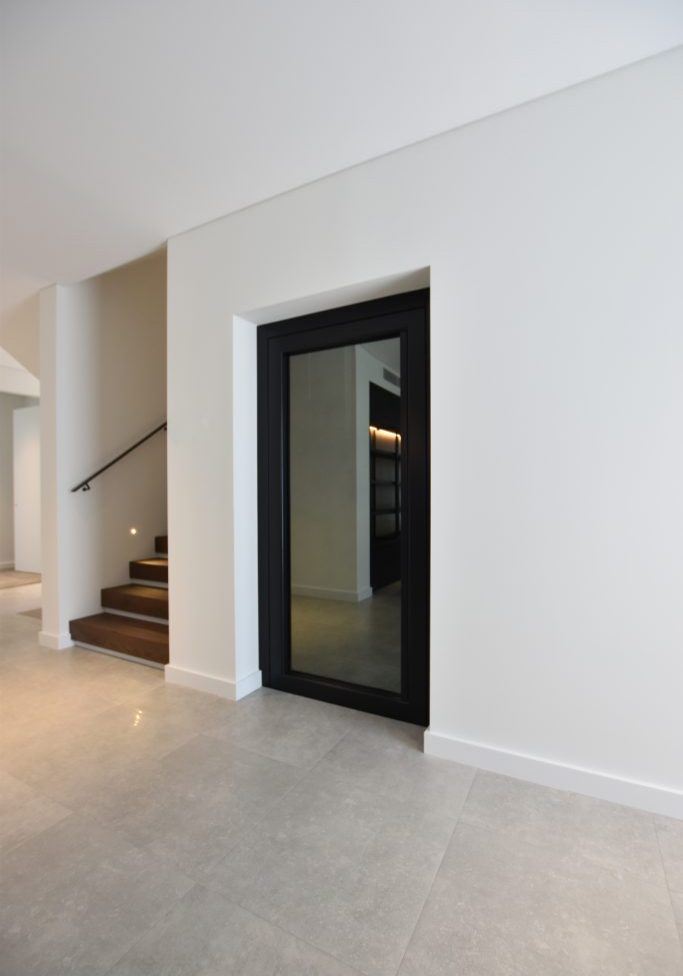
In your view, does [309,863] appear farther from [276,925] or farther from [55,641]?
[55,641]

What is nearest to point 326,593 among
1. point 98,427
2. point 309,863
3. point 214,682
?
point 214,682

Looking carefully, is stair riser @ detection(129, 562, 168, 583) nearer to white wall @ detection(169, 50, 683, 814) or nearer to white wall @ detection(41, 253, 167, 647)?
white wall @ detection(41, 253, 167, 647)

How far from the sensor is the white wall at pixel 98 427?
376 cm

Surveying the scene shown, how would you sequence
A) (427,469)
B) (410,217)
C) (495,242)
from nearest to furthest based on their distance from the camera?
(495,242), (410,217), (427,469)

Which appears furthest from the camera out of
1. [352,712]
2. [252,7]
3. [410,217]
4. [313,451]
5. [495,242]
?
[313,451]

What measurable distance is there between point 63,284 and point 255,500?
8.67 feet

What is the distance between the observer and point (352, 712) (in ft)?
8.39

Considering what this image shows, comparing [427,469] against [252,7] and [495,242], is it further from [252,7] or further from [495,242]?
[252,7]

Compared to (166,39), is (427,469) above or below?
below

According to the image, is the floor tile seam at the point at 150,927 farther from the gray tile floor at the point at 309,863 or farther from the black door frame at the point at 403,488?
the black door frame at the point at 403,488

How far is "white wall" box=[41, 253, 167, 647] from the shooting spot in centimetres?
376

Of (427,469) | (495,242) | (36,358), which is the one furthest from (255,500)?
(36,358)

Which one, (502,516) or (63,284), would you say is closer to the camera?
(502,516)

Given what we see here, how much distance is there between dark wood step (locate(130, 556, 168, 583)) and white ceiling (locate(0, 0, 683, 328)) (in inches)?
113
